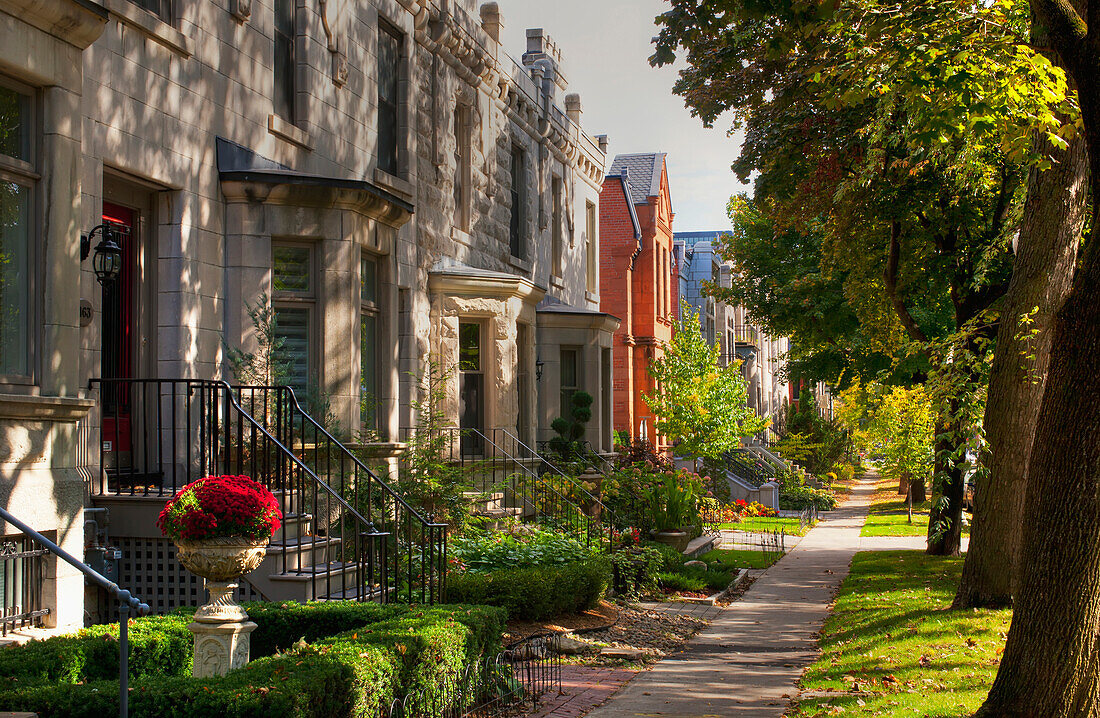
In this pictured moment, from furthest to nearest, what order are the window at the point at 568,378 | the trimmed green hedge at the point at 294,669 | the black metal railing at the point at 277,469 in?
the window at the point at 568,378 → the black metal railing at the point at 277,469 → the trimmed green hedge at the point at 294,669

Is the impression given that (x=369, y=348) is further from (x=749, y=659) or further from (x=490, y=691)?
(x=490, y=691)

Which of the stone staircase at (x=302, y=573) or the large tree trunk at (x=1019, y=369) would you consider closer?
the stone staircase at (x=302, y=573)

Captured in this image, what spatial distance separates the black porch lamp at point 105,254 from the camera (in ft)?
28.8

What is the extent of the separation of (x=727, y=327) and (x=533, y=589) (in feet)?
149

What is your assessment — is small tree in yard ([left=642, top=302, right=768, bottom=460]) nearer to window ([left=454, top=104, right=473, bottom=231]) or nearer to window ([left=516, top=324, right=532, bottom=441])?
window ([left=516, top=324, right=532, bottom=441])

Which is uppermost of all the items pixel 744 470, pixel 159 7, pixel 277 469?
pixel 159 7

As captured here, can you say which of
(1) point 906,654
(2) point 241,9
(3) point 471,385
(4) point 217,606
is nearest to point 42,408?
(4) point 217,606

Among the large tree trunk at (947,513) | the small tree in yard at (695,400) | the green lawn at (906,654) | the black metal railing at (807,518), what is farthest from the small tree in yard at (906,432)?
the green lawn at (906,654)

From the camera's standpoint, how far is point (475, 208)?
57.7ft

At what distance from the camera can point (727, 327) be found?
55.5 meters

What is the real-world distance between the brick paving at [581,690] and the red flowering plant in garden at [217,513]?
2.90 meters

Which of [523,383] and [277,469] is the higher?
[523,383]

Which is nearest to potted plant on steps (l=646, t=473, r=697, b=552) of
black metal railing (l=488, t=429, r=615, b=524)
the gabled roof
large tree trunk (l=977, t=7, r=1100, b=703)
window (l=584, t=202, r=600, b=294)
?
black metal railing (l=488, t=429, r=615, b=524)

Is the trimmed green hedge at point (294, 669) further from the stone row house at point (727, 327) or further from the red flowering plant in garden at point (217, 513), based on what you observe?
the stone row house at point (727, 327)
